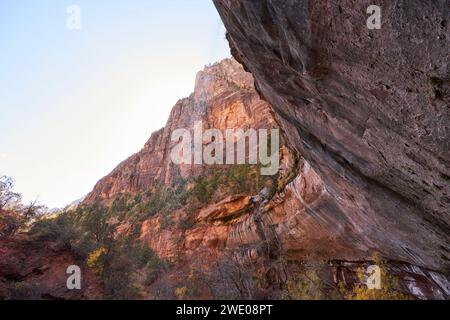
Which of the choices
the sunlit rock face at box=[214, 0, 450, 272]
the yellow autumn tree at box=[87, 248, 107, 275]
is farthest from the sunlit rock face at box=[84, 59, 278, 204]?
the sunlit rock face at box=[214, 0, 450, 272]

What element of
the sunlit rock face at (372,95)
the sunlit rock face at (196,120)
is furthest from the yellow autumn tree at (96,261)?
the sunlit rock face at (196,120)

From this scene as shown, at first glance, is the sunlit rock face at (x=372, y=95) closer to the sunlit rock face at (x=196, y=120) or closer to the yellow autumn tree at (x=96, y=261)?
the yellow autumn tree at (x=96, y=261)

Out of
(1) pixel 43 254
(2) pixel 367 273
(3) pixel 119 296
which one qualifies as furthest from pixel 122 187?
(2) pixel 367 273

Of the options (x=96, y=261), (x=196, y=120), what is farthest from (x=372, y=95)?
(x=196, y=120)

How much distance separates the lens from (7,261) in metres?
12.2

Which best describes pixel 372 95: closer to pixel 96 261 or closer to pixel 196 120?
pixel 96 261

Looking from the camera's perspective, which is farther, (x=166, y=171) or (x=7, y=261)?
(x=166, y=171)

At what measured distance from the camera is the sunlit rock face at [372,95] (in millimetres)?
3893

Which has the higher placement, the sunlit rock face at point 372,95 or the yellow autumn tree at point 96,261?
the sunlit rock face at point 372,95

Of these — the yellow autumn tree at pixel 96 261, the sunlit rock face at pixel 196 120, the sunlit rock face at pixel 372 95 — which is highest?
the sunlit rock face at pixel 196 120

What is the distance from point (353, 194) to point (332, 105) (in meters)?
3.80

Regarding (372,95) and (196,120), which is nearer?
(372,95)

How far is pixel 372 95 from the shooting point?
15.9ft
